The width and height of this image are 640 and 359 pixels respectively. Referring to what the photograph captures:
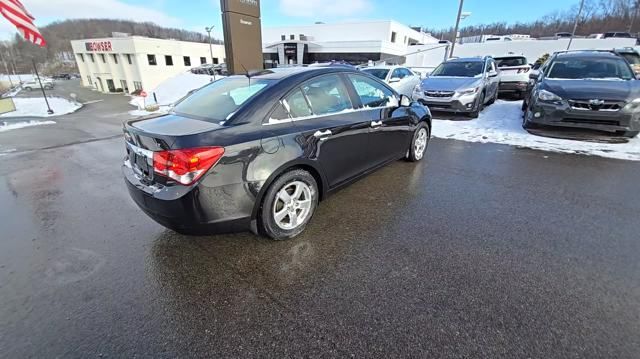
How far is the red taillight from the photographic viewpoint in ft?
7.48

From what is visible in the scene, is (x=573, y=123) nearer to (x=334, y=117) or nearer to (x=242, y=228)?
(x=334, y=117)

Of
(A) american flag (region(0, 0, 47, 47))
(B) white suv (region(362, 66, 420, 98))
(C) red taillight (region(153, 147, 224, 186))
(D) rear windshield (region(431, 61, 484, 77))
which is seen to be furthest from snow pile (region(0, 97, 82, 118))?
(C) red taillight (region(153, 147, 224, 186))

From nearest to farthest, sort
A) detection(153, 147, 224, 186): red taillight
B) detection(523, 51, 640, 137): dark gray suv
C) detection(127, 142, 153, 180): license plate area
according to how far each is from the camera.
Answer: detection(153, 147, 224, 186): red taillight, detection(127, 142, 153, 180): license plate area, detection(523, 51, 640, 137): dark gray suv

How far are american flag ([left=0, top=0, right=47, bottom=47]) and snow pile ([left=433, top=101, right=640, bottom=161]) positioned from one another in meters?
11.8

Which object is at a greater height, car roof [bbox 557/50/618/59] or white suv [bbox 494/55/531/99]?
car roof [bbox 557/50/618/59]

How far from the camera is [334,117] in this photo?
3.25 meters

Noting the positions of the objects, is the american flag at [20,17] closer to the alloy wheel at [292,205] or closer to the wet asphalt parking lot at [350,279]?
the wet asphalt parking lot at [350,279]

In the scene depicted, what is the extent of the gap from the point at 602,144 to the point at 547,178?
9.49ft

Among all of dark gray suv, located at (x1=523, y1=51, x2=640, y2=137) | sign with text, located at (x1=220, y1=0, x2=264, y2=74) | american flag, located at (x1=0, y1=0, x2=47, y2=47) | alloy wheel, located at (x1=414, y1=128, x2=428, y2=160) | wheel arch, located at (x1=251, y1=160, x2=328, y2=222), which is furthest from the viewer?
sign with text, located at (x1=220, y1=0, x2=264, y2=74)

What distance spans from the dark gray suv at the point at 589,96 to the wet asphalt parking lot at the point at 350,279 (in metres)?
2.45

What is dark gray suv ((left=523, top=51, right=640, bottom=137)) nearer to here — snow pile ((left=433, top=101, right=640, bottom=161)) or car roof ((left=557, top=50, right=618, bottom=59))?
car roof ((left=557, top=50, right=618, bottom=59))

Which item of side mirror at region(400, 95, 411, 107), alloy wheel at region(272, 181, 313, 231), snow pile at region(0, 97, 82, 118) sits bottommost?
snow pile at region(0, 97, 82, 118)

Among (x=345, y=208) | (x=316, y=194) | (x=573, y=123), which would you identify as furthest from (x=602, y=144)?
(x=316, y=194)

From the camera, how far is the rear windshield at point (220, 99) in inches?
110
